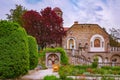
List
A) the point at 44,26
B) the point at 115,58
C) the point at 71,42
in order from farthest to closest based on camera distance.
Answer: the point at 71,42, the point at 115,58, the point at 44,26

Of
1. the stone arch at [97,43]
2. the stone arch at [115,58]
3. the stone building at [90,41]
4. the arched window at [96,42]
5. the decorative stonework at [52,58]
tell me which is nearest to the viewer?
the decorative stonework at [52,58]

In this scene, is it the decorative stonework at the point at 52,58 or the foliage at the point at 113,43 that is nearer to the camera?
the decorative stonework at the point at 52,58

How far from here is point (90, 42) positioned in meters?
55.1

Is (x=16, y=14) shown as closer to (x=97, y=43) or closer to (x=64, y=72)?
(x=97, y=43)

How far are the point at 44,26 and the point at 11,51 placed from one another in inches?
1163

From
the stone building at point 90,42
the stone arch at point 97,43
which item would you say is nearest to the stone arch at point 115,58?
the stone building at point 90,42

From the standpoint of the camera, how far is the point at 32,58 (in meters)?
29.7

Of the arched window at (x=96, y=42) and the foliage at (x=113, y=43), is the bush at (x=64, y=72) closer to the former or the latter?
the arched window at (x=96, y=42)

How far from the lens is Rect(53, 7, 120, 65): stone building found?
53719 millimetres

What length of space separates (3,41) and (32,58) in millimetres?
7856

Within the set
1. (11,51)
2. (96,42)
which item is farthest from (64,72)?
(96,42)

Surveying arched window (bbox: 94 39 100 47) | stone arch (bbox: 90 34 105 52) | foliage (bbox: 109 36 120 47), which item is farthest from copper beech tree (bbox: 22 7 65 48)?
foliage (bbox: 109 36 120 47)

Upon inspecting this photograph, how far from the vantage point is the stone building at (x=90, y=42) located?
176ft

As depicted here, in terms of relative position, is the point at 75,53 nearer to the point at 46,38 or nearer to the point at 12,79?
the point at 46,38
